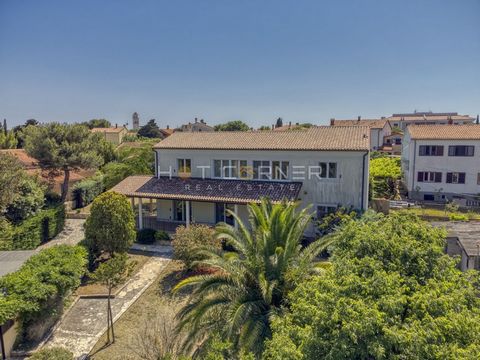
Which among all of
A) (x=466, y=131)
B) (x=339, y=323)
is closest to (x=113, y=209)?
(x=339, y=323)

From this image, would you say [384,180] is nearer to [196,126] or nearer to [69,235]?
[69,235]

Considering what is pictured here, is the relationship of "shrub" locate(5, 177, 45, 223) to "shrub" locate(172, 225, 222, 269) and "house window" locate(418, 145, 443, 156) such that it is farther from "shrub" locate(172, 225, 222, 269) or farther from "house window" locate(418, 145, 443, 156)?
"house window" locate(418, 145, 443, 156)

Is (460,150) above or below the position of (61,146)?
below

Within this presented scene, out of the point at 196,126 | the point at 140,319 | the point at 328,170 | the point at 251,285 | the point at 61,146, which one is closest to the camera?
the point at 251,285

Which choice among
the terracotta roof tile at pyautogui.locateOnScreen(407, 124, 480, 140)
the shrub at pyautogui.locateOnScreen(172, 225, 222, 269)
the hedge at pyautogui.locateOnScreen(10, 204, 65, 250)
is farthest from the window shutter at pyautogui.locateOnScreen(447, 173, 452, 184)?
the hedge at pyautogui.locateOnScreen(10, 204, 65, 250)

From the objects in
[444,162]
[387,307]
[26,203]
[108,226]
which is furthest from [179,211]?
[444,162]

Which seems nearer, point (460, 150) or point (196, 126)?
point (460, 150)

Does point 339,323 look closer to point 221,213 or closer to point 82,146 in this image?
point 221,213
